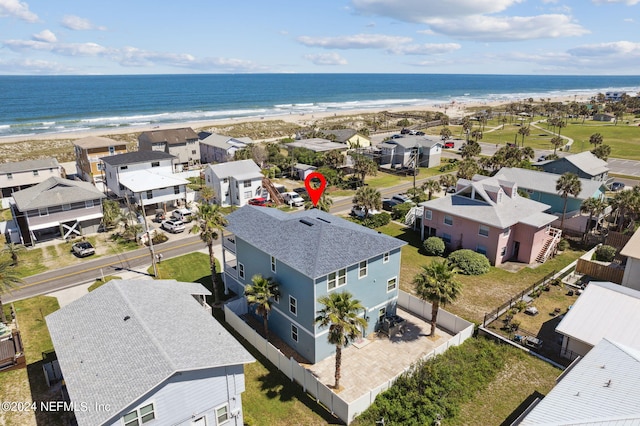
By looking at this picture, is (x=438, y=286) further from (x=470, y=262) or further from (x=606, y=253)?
(x=606, y=253)

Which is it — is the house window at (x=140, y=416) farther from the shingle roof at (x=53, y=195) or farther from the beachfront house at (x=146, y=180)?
the beachfront house at (x=146, y=180)

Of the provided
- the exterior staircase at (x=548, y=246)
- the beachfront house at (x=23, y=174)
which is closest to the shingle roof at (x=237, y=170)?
the beachfront house at (x=23, y=174)

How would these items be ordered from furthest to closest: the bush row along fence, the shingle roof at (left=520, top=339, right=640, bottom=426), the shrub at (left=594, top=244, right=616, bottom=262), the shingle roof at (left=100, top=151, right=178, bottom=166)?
the shingle roof at (left=100, top=151, right=178, bottom=166) → the shrub at (left=594, top=244, right=616, bottom=262) → the bush row along fence → the shingle roof at (left=520, top=339, right=640, bottom=426)

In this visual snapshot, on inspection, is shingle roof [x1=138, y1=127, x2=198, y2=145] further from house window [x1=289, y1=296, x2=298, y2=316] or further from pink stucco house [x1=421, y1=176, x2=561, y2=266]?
house window [x1=289, y1=296, x2=298, y2=316]

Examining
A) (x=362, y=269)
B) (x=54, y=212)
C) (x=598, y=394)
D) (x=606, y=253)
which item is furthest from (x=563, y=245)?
(x=54, y=212)

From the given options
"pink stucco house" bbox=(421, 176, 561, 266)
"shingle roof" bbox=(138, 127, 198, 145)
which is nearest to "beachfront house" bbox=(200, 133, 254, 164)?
"shingle roof" bbox=(138, 127, 198, 145)

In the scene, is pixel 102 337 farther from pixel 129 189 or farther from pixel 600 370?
pixel 129 189

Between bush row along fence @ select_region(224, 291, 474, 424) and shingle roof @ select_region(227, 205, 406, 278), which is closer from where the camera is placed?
bush row along fence @ select_region(224, 291, 474, 424)
